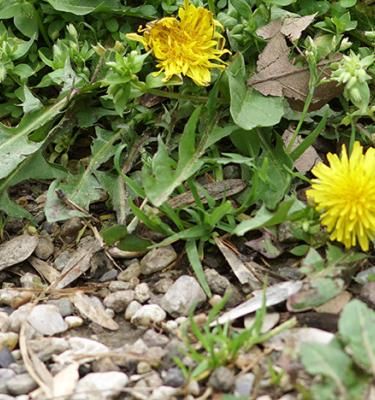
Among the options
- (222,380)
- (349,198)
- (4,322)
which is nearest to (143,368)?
(222,380)

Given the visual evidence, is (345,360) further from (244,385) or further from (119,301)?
(119,301)

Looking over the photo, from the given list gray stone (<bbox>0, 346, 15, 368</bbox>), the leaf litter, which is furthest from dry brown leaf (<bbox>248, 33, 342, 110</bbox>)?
gray stone (<bbox>0, 346, 15, 368</bbox>)

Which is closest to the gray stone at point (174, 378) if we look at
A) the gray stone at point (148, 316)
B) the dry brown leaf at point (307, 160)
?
the gray stone at point (148, 316)

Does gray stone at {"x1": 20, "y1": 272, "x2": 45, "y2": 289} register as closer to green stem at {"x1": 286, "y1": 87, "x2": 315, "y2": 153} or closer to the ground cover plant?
the ground cover plant

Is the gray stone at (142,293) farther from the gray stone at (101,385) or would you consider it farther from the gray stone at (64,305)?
the gray stone at (101,385)

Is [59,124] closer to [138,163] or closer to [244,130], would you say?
[138,163]

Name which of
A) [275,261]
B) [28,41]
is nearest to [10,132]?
[28,41]
